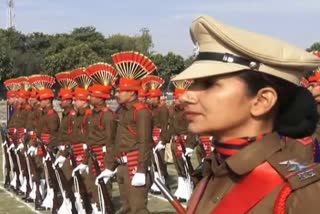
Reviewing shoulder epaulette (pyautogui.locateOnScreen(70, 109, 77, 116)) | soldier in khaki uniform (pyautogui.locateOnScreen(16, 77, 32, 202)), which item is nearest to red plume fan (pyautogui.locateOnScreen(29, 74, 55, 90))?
soldier in khaki uniform (pyautogui.locateOnScreen(16, 77, 32, 202))

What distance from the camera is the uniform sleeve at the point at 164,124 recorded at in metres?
13.0

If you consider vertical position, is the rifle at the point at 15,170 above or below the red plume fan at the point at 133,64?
below

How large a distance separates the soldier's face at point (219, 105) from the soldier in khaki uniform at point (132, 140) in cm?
505

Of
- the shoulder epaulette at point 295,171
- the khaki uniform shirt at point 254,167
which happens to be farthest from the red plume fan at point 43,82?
the shoulder epaulette at point 295,171

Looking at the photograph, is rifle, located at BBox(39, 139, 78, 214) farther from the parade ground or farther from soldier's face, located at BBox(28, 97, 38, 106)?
soldier's face, located at BBox(28, 97, 38, 106)

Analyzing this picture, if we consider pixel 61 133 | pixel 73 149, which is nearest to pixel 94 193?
pixel 73 149

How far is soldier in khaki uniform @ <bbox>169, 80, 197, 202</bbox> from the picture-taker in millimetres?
10414

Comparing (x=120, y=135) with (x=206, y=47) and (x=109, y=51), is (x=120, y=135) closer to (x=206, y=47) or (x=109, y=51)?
(x=206, y=47)

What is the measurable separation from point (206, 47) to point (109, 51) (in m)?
56.6

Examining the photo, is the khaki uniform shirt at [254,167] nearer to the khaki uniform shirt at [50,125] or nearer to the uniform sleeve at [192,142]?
the khaki uniform shirt at [50,125]

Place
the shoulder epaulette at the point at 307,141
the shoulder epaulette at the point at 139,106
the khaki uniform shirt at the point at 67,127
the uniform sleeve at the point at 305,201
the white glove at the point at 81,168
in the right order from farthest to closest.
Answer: the khaki uniform shirt at the point at 67,127 < the white glove at the point at 81,168 < the shoulder epaulette at the point at 139,106 < the shoulder epaulette at the point at 307,141 < the uniform sleeve at the point at 305,201

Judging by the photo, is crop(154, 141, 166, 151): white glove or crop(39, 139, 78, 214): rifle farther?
crop(154, 141, 166, 151): white glove

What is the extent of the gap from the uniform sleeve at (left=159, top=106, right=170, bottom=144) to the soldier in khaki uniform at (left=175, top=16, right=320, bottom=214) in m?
10.9

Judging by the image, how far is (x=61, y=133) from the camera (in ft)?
34.1
